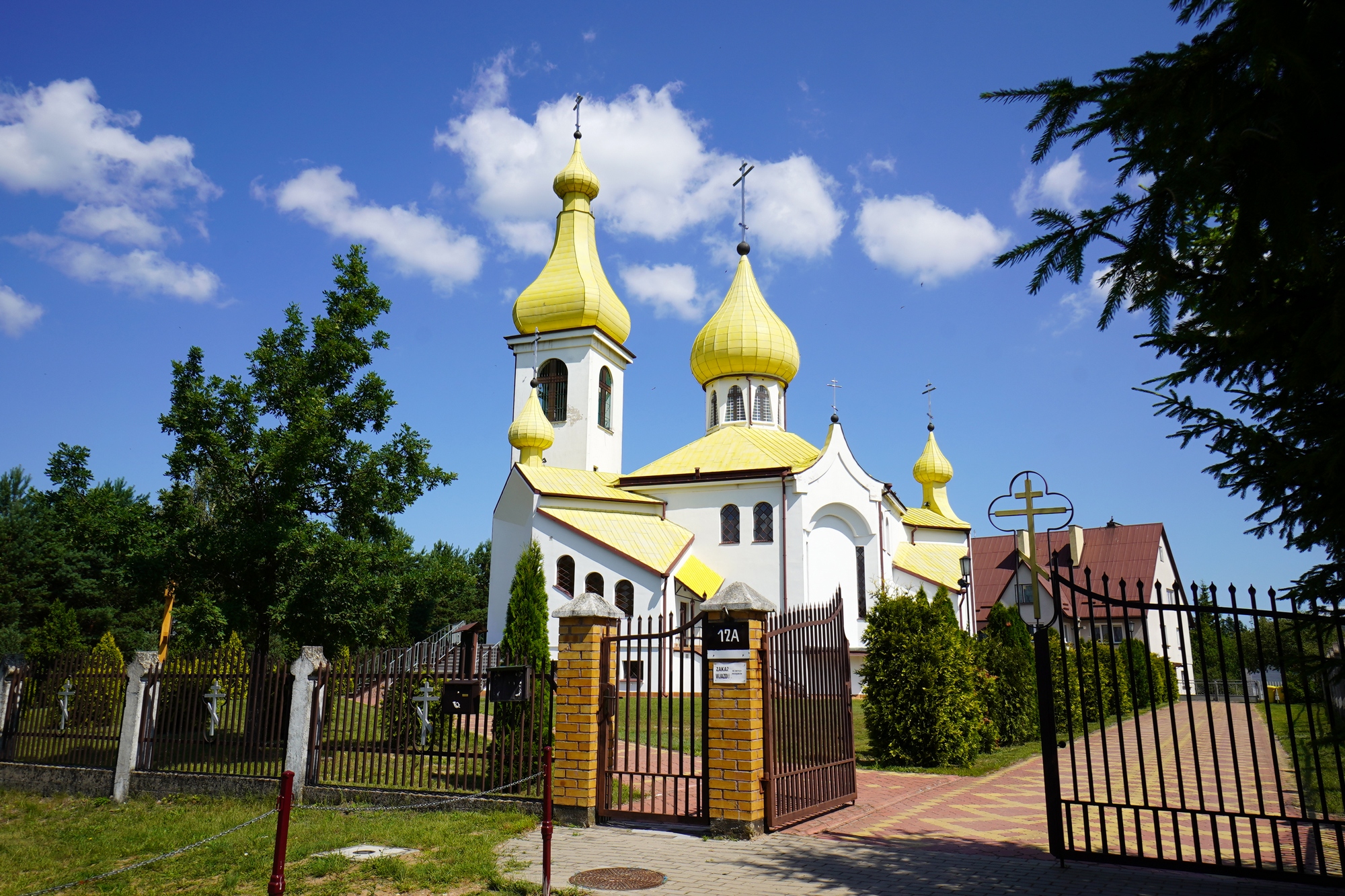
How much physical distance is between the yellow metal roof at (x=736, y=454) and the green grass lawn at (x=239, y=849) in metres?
20.3

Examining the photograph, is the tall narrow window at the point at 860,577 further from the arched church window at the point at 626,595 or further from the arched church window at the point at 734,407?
the arched church window at the point at 626,595

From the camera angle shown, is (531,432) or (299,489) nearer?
(299,489)

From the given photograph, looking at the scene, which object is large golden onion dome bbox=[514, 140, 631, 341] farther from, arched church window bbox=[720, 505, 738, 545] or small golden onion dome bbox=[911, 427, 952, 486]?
small golden onion dome bbox=[911, 427, 952, 486]

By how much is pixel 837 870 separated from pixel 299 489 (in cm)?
1120

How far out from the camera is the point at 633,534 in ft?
88.2

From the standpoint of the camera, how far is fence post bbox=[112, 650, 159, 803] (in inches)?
466

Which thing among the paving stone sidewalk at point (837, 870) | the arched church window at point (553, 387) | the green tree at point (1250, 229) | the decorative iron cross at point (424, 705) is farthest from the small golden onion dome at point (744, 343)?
the green tree at point (1250, 229)

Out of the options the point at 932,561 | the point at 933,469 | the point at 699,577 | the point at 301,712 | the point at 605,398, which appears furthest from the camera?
the point at 933,469

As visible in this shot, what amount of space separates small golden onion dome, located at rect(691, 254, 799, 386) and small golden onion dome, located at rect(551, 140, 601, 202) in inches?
285

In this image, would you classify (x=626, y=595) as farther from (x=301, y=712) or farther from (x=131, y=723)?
(x=301, y=712)

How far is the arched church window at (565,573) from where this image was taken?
83.3 ft

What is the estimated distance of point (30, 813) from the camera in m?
11.3

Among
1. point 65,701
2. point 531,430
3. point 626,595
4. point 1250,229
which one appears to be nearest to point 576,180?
point 531,430

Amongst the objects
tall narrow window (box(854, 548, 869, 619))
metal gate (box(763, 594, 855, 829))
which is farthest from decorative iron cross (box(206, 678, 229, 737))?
tall narrow window (box(854, 548, 869, 619))
